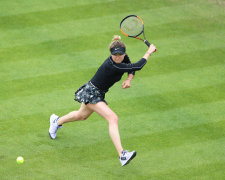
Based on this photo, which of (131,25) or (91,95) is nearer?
(91,95)

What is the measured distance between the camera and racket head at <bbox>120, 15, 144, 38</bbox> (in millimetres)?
9258

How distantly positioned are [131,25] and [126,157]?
265cm

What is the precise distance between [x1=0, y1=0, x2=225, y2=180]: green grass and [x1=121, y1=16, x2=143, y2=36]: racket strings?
5.59ft

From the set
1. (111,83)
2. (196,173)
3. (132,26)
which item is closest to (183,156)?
(196,173)

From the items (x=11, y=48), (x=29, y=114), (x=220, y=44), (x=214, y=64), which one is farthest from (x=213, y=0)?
(x=29, y=114)

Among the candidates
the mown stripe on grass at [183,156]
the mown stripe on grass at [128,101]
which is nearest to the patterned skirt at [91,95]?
the mown stripe on grass at [183,156]

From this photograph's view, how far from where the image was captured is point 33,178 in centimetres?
795

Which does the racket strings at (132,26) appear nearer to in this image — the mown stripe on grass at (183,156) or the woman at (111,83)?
the woman at (111,83)

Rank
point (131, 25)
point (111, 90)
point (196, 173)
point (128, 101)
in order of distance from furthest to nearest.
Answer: point (111, 90), point (128, 101), point (131, 25), point (196, 173)

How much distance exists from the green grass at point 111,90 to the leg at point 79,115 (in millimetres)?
375

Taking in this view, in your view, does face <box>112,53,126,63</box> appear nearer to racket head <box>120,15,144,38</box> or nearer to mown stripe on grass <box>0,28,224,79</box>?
racket head <box>120,15,144,38</box>

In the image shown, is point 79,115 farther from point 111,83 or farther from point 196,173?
point 196,173

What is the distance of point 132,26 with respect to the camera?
9.32m

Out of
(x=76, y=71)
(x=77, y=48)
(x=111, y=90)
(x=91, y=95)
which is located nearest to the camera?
(x=91, y=95)
